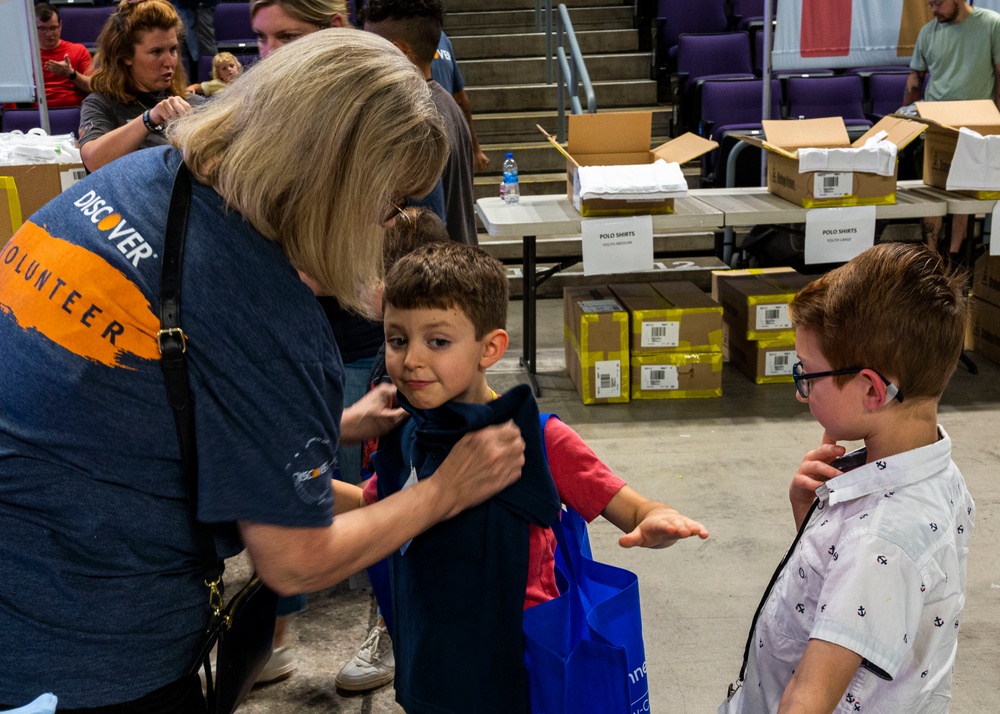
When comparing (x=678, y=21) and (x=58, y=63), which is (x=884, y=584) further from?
(x=678, y=21)

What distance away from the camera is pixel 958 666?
2305 millimetres

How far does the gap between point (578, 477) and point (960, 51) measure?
18.1ft

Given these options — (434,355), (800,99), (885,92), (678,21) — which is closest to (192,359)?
(434,355)

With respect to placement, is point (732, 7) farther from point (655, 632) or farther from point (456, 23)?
point (655, 632)

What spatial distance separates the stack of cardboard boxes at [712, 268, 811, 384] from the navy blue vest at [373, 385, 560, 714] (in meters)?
3.10

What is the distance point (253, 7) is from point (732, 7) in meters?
7.08

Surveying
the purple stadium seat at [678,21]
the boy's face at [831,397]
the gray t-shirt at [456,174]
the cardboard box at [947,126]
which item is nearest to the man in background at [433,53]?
the gray t-shirt at [456,174]

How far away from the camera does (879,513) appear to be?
119 centimetres

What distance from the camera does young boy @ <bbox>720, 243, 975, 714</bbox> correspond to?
1.13 meters

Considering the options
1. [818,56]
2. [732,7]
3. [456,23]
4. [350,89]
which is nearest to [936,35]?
[818,56]

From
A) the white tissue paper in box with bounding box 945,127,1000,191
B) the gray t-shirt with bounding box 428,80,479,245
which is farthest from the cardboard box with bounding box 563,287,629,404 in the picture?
the white tissue paper in box with bounding box 945,127,1000,191

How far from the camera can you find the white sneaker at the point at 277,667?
2.27 m

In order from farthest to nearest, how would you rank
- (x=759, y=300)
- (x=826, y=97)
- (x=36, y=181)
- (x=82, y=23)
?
(x=82, y=23)
(x=826, y=97)
(x=759, y=300)
(x=36, y=181)

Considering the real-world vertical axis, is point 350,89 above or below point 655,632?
above
